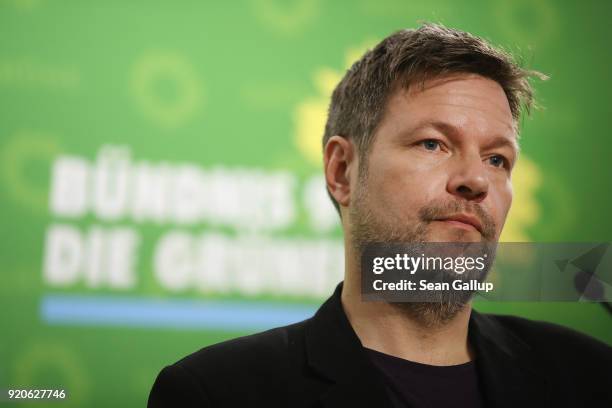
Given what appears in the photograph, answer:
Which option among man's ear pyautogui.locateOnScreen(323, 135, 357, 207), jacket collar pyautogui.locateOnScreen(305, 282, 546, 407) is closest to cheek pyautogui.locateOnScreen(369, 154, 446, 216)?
man's ear pyautogui.locateOnScreen(323, 135, 357, 207)

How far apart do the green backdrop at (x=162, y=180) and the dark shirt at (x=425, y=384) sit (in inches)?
36.1

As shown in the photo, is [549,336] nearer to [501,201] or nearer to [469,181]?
[501,201]

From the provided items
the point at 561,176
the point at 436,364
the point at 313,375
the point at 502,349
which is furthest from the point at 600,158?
the point at 313,375

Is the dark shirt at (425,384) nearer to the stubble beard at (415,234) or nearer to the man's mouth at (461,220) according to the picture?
the stubble beard at (415,234)

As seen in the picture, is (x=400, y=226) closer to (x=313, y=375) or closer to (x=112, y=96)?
(x=313, y=375)

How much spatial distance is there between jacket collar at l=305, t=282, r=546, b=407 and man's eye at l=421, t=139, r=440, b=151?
39 centimetres

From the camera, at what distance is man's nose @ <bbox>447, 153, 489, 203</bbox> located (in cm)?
121

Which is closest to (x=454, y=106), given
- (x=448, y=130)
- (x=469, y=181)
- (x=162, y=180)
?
(x=448, y=130)

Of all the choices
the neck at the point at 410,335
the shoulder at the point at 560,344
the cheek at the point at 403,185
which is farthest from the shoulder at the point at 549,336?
the cheek at the point at 403,185

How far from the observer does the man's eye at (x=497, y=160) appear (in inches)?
52.4

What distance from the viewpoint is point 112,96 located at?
2092mm

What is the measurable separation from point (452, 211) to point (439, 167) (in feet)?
0.32

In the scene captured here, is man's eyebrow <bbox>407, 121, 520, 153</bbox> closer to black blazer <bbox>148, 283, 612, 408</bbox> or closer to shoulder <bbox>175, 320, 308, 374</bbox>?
black blazer <bbox>148, 283, 612, 408</bbox>

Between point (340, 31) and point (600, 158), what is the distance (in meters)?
1.16
